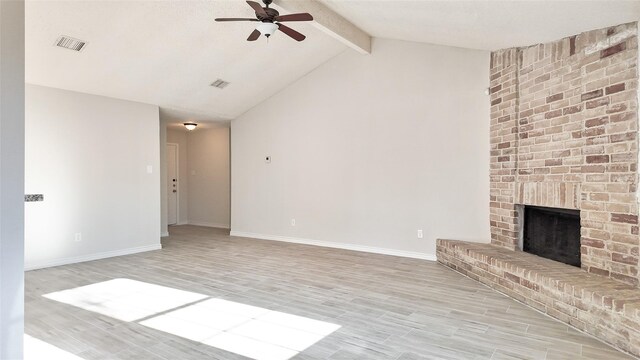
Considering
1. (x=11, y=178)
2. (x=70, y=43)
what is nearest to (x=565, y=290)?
(x=11, y=178)

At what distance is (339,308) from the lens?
133 inches

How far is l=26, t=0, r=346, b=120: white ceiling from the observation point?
3908 millimetres

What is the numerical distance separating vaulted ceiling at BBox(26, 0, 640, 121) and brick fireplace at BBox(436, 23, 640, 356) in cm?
35

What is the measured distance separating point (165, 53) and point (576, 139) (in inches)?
196

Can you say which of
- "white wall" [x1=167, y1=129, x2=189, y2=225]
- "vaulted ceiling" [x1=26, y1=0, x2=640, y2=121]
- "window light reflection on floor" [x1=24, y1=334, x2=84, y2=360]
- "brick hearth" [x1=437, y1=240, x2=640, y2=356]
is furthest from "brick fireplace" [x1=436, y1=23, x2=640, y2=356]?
"white wall" [x1=167, y1=129, x2=189, y2=225]

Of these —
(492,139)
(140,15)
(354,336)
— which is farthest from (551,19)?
(140,15)

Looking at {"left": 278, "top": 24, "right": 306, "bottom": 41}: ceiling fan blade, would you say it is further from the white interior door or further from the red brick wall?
the white interior door

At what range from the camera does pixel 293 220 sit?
687 cm

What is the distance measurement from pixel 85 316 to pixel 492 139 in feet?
16.2

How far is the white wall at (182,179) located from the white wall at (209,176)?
112 millimetres

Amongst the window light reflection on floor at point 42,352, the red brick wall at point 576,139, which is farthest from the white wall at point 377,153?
the window light reflection on floor at point 42,352

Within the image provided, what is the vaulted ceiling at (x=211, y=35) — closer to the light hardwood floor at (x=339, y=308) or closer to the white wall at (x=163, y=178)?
the white wall at (x=163, y=178)

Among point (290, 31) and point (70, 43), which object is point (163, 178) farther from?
point (290, 31)

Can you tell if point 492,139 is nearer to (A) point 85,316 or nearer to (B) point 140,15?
(B) point 140,15
